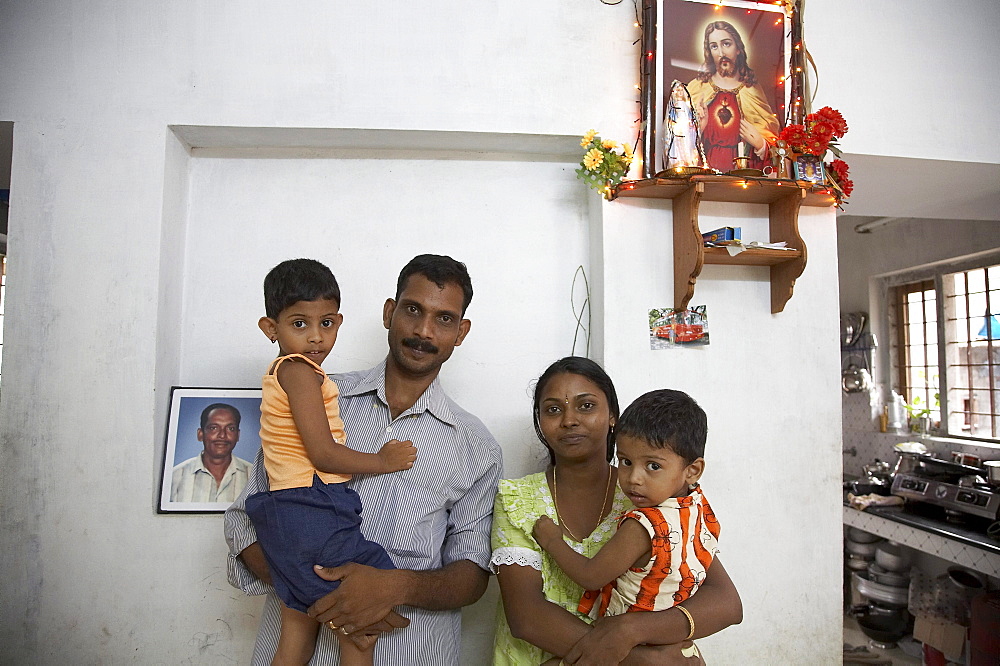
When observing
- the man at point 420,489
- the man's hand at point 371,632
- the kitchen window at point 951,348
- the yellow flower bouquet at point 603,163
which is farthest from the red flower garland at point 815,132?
the kitchen window at point 951,348

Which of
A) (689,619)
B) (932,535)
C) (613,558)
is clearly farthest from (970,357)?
(613,558)

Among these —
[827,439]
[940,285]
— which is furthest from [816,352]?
[940,285]

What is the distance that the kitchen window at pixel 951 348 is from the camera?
15.3ft

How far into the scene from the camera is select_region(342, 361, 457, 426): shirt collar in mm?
1986

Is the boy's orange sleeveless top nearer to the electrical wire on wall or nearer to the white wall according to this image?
the white wall

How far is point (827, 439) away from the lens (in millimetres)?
2547

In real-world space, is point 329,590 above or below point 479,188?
below

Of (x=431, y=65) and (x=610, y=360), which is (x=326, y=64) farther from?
(x=610, y=360)

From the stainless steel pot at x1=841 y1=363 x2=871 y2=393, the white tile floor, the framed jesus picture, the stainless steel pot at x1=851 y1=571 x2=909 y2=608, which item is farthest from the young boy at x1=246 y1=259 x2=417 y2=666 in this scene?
the stainless steel pot at x1=841 y1=363 x2=871 y2=393

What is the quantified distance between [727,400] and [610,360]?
0.52 meters

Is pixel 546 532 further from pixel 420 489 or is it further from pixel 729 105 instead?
pixel 729 105

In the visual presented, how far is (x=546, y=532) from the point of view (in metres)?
1.71

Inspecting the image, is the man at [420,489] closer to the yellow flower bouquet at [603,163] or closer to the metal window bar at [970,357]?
the yellow flower bouquet at [603,163]

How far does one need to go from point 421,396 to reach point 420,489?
11.5 inches
